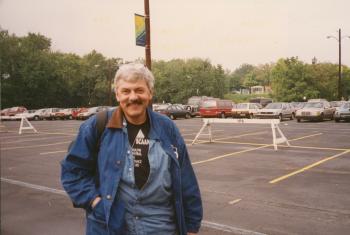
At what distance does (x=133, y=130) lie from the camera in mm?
2746

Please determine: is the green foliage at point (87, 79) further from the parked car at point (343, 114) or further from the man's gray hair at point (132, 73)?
the man's gray hair at point (132, 73)

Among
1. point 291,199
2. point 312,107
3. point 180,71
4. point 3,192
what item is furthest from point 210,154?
point 180,71

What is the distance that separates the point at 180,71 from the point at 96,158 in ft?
257

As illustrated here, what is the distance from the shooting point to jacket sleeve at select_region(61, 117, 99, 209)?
2.62m

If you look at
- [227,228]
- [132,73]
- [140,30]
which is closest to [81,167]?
[132,73]

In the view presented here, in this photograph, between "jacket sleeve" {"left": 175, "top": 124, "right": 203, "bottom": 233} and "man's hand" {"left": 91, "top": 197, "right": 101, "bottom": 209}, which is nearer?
"man's hand" {"left": 91, "top": 197, "right": 101, "bottom": 209}

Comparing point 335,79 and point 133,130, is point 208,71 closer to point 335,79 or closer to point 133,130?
point 335,79

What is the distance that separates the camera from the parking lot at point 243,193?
5.43m

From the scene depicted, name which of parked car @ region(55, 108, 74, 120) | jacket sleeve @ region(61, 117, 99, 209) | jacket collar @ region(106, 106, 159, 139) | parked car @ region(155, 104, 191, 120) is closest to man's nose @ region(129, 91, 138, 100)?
jacket collar @ region(106, 106, 159, 139)

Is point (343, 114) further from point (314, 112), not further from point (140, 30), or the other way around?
point (140, 30)

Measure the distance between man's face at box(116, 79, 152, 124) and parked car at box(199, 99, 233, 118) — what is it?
34.1 metres

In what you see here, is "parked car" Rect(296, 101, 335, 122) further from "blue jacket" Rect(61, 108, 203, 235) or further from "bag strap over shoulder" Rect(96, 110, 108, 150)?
"bag strap over shoulder" Rect(96, 110, 108, 150)

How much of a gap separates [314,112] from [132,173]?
2962cm

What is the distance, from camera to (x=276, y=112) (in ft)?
109
